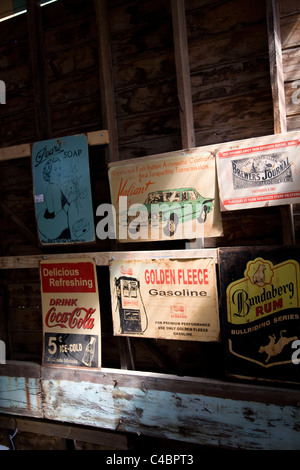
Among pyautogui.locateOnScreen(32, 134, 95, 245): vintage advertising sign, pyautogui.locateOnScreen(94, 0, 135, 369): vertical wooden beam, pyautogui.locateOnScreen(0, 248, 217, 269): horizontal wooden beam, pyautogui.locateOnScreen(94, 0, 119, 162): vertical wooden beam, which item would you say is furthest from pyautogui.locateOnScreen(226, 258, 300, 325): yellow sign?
pyautogui.locateOnScreen(94, 0, 119, 162): vertical wooden beam

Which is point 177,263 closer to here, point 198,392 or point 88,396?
point 198,392

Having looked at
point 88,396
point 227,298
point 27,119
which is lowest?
point 88,396

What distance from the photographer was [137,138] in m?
3.00

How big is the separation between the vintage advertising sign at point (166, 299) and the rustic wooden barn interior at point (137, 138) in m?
0.21

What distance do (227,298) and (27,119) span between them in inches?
86.0

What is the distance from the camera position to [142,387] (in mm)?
2781

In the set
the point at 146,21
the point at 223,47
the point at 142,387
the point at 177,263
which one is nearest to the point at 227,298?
the point at 177,263

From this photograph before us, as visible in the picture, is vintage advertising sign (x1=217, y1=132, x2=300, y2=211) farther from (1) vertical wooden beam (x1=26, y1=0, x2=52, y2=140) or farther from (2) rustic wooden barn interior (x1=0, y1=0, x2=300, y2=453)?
(1) vertical wooden beam (x1=26, y1=0, x2=52, y2=140)

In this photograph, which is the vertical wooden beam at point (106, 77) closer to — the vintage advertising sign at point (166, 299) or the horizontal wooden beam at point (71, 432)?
the vintage advertising sign at point (166, 299)

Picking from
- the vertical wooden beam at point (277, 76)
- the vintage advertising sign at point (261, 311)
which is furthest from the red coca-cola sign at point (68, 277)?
the vertical wooden beam at point (277, 76)

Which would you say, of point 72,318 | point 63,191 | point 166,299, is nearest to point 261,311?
point 166,299

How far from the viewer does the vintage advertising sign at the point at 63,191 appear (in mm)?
2908

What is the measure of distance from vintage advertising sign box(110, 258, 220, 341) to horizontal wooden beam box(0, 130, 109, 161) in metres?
0.86

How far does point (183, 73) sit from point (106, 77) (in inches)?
23.2
